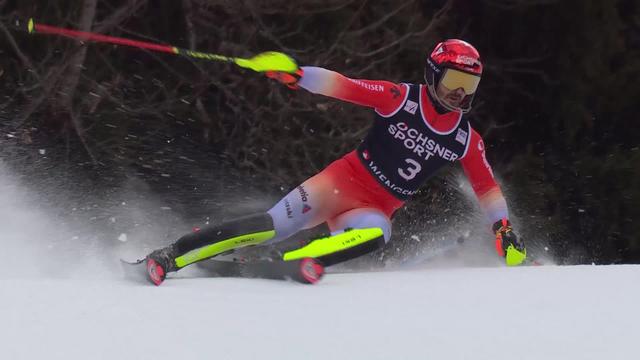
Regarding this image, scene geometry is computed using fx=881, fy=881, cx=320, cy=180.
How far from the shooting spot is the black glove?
4812 millimetres

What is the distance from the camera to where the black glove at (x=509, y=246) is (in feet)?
15.8

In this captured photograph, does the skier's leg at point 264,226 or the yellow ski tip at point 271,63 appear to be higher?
the yellow ski tip at point 271,63

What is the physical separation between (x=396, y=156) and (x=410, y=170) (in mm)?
114

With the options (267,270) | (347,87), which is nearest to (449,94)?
(347,87)

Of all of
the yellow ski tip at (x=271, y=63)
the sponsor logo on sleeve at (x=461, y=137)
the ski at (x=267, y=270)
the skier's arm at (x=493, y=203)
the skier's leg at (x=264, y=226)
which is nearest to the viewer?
the ski at (x=267, y=270)

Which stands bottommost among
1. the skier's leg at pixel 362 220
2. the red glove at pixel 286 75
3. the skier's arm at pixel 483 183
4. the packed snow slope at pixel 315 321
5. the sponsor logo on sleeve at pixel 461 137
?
the packed snow slope at pixel 315 321

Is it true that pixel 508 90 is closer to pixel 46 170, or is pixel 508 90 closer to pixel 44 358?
pixel 46 170

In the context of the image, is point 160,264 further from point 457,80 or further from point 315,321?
point 457,80

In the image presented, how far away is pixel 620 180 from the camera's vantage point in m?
10.9

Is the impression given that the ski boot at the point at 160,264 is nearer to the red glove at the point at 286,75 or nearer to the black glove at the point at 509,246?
the red glove at the point at 286,75

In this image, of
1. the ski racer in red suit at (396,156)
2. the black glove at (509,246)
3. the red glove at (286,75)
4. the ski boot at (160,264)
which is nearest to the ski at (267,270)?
the ski boot at (160,264)

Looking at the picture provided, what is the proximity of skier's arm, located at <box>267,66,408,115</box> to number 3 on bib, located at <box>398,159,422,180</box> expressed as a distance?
31 cm

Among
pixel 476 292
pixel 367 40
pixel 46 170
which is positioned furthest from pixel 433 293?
pixel 367 40

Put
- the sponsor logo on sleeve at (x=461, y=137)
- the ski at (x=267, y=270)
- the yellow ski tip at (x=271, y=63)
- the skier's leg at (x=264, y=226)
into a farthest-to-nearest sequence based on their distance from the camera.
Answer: the sponsor logo on sleeve at (x=461, y=137), the yellow ski tip at (x=271, y=63), the skier's leg at (x=264, y=226), the ski at (x=267, y=270)
